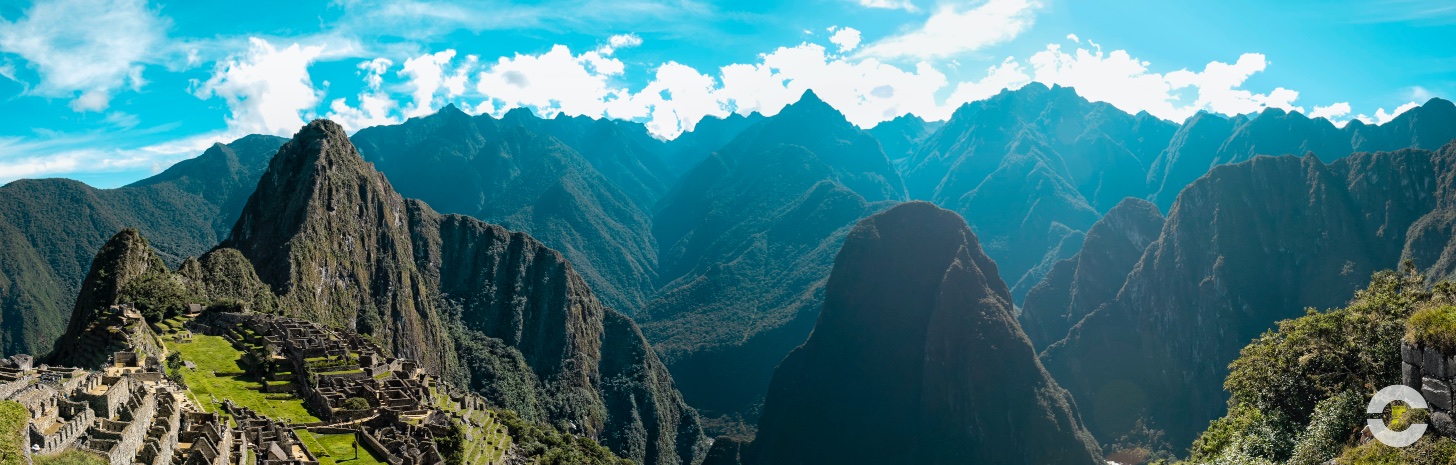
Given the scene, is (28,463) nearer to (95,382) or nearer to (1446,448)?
(95,382)

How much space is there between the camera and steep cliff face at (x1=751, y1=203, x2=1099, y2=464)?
15575 centimetres

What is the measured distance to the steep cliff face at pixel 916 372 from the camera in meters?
156

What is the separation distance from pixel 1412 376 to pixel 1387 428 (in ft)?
5.55

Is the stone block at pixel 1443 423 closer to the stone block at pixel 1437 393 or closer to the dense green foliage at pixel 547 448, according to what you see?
the stone block at pixel 1437 393

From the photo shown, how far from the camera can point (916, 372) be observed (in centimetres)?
17538

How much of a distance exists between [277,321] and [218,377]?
966 inches

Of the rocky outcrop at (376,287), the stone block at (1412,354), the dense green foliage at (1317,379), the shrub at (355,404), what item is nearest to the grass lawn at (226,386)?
the shrub at (355,404)

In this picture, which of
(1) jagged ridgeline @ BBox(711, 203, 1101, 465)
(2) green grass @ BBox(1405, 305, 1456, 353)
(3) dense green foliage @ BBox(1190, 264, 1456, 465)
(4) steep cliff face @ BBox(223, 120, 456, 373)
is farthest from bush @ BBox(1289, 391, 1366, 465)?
(4) steep cliff face @ BBox(223, 120, 456, 373)

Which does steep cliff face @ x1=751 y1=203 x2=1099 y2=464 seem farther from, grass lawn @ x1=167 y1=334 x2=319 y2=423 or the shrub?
the shrub

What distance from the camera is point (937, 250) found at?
18862 centimetres

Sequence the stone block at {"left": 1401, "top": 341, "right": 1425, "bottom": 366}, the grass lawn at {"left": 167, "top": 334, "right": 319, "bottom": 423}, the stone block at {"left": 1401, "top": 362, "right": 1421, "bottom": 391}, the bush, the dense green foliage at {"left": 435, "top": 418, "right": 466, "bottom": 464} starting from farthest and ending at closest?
1. the dense green foliage at {"left": 435, "top": 418, "right": 466, "bottom": 464}
2. the grass lawn at {"left": 167, "top": 334, "right": 319, "bottom": 423}
3. the bush
4. the stone block at {"left": 1401, "top": 362, "right": 1421, "bottom": 391}
5. the stone block at {"left": 1401, "top": 341, "right": 1425, "bottom": 366}

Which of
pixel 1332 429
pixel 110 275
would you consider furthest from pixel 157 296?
pixel 1332 429

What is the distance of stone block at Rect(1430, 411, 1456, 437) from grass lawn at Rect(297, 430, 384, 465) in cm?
4552

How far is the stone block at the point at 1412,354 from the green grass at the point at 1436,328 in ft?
0.64
